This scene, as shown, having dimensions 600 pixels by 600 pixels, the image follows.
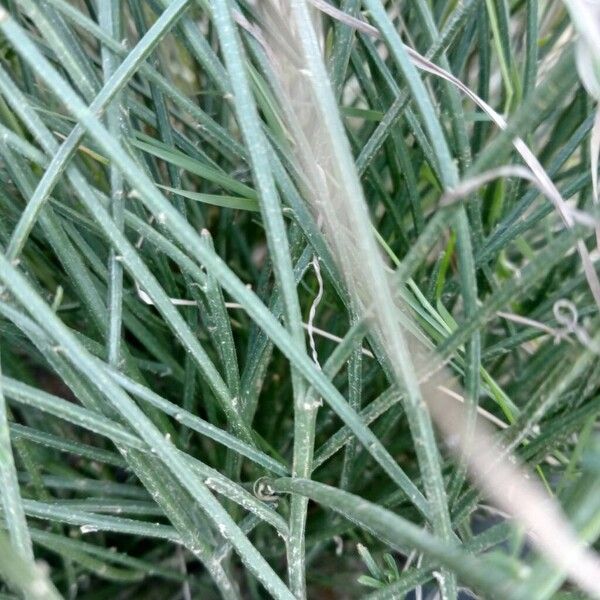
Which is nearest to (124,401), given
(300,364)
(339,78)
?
(300,364)

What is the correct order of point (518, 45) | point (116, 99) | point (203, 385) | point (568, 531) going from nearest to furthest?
point (568, 531) < point (116, 99) < point (203, 385) < point (518, 45)

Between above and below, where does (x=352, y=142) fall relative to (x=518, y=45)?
below

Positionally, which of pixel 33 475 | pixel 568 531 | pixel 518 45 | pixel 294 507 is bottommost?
pixel 33 475

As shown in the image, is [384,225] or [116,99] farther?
[384,225]

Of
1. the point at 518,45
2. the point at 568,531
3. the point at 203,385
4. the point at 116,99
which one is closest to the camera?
the point at 568,531

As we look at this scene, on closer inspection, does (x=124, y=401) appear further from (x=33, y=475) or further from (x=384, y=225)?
(x=384, y=225)

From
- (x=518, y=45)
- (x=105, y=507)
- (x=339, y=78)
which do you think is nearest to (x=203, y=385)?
(x=105, y=507)
